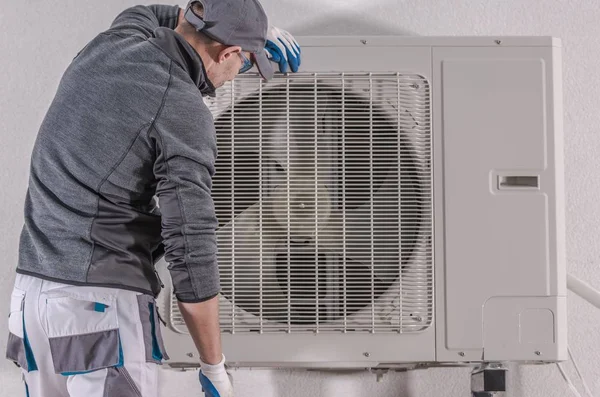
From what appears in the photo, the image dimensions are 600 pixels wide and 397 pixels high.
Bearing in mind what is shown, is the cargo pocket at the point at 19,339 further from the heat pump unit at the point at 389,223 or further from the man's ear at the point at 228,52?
the man's ear at the point at 228,52

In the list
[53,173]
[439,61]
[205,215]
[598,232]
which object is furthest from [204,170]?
[598,232]

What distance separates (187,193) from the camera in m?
0.94

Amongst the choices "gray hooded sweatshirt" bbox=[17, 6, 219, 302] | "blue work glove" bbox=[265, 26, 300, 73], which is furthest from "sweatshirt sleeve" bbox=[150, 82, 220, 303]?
"blue work glove" bbox=[265, 26, 300, 73]

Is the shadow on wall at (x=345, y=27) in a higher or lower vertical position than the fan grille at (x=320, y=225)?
higher

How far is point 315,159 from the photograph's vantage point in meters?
1.14

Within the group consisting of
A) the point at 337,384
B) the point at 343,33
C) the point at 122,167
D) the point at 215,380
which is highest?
the point at 343,33

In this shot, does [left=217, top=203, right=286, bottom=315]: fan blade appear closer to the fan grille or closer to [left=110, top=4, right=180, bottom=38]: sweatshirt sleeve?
the fan grille

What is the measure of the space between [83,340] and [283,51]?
0.53 meters

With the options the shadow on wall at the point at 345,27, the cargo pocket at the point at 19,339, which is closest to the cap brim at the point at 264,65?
the shadow on wall at the point at 345,27

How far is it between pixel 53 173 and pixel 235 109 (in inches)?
12.6

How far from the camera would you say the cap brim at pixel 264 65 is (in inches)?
43.6

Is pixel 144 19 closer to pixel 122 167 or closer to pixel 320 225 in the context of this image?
pixel 122 167

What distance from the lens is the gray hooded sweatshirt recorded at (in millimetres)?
935

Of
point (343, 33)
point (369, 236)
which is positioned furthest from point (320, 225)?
point (343, 33)
